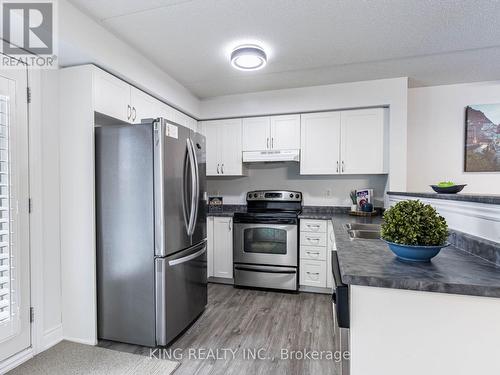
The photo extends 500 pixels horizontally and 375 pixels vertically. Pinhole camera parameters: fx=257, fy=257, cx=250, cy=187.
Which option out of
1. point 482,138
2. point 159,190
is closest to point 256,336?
point 159,190

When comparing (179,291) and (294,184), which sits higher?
(294,184)

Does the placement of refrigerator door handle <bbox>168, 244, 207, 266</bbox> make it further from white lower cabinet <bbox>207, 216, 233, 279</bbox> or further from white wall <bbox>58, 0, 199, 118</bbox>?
white wall <bbox>58, 0, 199, 118</bbox>

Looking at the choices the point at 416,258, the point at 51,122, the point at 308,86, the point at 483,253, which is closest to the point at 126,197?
the point at 51,122

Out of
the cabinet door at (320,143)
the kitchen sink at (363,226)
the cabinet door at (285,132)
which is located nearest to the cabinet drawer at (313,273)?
the kitchen sink at (363,226)

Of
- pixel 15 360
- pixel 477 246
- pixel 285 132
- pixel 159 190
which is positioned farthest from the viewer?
pixel 285 132

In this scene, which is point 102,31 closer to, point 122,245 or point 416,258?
point 122,245

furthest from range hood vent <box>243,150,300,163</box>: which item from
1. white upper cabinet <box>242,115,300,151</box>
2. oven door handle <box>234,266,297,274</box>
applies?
oven door handle <box>234,266,297,274</box>

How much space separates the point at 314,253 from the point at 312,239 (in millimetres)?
166

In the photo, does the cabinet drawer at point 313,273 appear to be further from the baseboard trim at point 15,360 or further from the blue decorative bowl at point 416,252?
the baseboard trim at point 15,360

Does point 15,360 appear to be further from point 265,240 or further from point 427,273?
point 427,273

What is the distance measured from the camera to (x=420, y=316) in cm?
92

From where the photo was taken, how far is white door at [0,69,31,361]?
68.3 inches

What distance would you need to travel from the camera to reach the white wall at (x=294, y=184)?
349 centimetres

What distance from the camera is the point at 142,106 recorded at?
258 cm
